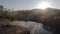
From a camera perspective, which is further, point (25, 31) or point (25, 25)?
point (25, 25)

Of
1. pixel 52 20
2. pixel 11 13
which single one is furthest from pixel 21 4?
pixel 52 20

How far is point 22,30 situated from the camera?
340cm

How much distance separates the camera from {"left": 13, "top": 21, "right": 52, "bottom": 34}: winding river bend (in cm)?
348

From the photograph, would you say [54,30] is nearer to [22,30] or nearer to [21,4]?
[22,30]

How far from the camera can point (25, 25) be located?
3.66m

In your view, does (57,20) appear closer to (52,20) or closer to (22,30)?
(52,20)

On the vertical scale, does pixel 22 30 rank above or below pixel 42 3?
below

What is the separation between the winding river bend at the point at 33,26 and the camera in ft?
11.4

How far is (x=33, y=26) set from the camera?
3.66 m

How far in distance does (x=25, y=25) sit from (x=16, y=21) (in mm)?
277

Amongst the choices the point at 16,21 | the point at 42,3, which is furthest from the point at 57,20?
the point at 16,21

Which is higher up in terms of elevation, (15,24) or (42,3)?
(42,3)

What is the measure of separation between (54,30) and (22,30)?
2.90ft

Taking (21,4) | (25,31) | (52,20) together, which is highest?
(21,4)
